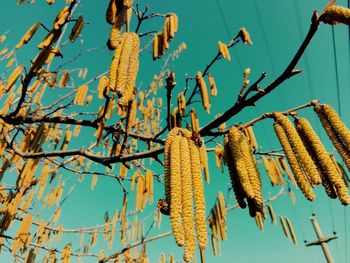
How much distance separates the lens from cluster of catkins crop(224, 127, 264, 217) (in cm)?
105

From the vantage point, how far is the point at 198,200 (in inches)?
36.0

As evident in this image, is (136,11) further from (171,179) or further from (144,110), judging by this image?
(144,110)

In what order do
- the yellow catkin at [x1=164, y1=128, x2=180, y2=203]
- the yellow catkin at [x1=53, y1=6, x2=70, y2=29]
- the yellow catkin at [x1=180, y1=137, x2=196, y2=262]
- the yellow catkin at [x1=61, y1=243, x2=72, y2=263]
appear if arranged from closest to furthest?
the yellow catkin at [x1=180, y1=137, x2=196, y2=262]
the yellow catkin at [x1=164, y1=128, x2=180, y2=203]
the yellow catkin at [x1=53, y1=6, x2=70, y2=29]
the yellow catkin at [x1=61, y1=243, x2=72, y2=263]

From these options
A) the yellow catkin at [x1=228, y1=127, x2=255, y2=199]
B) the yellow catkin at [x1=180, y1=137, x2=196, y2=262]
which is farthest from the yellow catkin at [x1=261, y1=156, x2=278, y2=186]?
the yellow catkin at [x1=180, y1=137, x2=196, y2=262]

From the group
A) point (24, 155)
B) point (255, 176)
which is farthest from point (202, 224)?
point (24, 155)

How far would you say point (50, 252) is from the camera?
10.2 feet

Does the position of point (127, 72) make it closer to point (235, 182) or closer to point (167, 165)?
point (167, 165)

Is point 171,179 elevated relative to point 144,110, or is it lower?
lower

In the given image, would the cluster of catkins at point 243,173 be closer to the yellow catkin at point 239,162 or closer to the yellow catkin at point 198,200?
the yellow catkin at point 239,162

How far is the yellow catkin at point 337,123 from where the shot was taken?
1158mm

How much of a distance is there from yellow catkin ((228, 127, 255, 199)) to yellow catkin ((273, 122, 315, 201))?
0.16 meters

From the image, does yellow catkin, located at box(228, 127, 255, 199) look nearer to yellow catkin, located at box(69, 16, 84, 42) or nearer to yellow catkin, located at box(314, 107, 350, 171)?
yellow catkin, located at box(314, 107, 350, 171)

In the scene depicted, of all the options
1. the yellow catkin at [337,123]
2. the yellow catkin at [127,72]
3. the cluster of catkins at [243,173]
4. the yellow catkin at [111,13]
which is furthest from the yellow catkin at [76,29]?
the yellow catkin at [337,123]

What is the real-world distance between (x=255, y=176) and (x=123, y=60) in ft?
2.18
